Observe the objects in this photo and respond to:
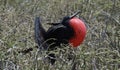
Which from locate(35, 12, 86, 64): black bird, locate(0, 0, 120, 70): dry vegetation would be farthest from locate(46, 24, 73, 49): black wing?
locate(0, 0, 120, 70): dry vegetation

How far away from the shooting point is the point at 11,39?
2627 millimetres

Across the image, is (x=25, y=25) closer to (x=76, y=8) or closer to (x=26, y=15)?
(x=26, y=15)

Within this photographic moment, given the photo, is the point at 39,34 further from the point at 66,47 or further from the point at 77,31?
the point at 66,47

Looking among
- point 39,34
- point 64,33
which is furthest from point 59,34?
point 39,34

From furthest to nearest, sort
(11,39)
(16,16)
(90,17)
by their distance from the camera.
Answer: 1. (90,17)
2. (16,16)
3. (11,39)

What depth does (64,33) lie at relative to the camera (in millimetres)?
2523

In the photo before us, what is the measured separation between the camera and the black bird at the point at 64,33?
8.12 ft

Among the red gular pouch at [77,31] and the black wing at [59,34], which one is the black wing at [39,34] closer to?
the black wing at [59,34]

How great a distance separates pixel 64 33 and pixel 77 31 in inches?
3.5

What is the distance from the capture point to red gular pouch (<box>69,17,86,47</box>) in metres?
2.48

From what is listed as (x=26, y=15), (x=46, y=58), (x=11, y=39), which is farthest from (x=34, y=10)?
(x=46, y=58)

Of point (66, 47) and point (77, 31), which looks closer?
point (66, 47)

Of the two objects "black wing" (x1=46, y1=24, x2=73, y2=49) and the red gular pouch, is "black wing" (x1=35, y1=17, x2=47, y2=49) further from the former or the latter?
the red gular pouch

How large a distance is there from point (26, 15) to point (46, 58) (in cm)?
123
